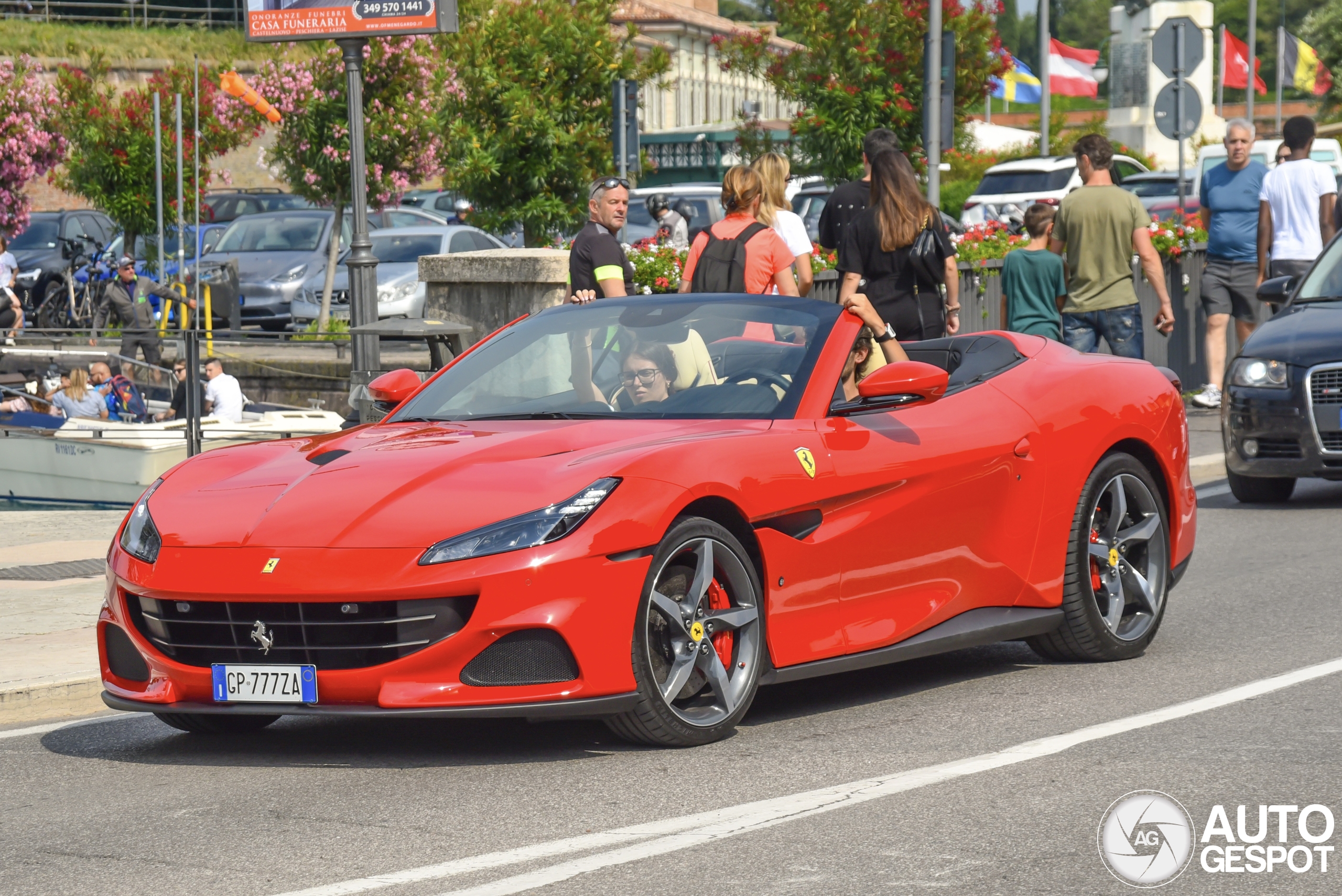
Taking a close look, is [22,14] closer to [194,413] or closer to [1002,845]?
[194,413]

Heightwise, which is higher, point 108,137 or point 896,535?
point 108,137

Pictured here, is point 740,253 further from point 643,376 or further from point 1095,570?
point 643,376

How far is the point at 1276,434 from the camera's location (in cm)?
1152

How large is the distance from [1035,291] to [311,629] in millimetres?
8727

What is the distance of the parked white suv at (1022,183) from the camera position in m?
35.8

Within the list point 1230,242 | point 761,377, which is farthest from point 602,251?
point 1230,242

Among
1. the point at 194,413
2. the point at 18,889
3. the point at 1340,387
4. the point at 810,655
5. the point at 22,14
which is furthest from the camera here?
the point at 22,14

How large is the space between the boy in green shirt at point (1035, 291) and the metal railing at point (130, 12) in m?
48.2

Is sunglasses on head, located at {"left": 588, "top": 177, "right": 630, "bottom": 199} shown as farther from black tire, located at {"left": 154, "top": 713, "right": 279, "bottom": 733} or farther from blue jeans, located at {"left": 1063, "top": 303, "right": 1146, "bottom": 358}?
black tire, located at {"left": 154, "top": 713, "right": 279, "bottom": 733}

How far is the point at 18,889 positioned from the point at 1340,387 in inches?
336

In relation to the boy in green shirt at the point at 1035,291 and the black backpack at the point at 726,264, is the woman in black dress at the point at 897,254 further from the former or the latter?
the boy in green shirt at the point at 1035,291

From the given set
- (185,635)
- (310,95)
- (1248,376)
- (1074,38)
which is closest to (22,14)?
(310,95)

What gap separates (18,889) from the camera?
4.68 meters

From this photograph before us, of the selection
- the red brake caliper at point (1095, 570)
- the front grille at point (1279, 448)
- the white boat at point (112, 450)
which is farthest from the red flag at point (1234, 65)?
the red brake caliper at point (1095, 570)
